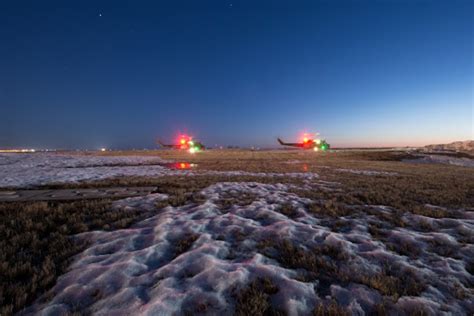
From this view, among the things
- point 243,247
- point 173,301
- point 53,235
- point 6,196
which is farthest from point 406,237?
point 6,196

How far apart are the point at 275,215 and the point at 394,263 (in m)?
3.38

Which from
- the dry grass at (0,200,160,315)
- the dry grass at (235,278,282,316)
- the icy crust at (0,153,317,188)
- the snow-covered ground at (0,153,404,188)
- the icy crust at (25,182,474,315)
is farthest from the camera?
the icy crust at (0,153,317,188)

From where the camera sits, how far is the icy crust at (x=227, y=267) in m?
3.17

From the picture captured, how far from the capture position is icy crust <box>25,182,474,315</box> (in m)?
3.17

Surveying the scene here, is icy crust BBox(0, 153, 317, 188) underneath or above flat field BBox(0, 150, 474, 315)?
above

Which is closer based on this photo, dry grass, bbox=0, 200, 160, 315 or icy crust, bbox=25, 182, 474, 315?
icy crust, bbox=25, 182, 474, 315

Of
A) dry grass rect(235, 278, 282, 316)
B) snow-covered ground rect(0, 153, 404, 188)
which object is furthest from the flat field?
snow-covered ground rect(0, 153, 404, 188)

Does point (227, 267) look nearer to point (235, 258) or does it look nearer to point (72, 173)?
point (235, 258)

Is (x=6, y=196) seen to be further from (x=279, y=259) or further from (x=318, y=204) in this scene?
(x=318, y=204)

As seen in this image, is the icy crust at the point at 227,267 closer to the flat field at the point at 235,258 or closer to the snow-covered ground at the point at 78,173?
the flat field at the point at 235,258

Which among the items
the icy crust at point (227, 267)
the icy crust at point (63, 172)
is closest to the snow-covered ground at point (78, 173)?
the icy crust at point (63, 172)

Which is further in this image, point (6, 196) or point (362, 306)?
point (6, 196)

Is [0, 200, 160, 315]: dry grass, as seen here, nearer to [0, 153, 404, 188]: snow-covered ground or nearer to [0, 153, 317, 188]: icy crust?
[0, 153, 404, 188]: snow-covered ground

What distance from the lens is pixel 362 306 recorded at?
3123 millimetres
